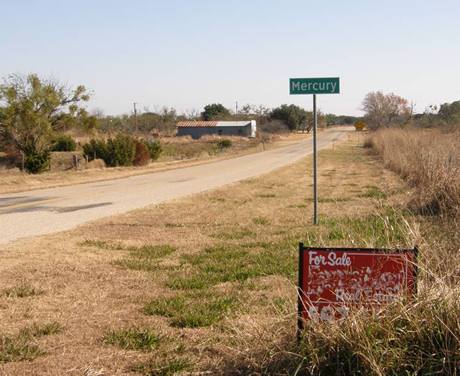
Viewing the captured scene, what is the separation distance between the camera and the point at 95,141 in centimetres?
3656

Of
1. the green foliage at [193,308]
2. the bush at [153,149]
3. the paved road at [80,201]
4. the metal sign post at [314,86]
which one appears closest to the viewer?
the green foliage at [193,308]

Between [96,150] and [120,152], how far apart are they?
1.56 meters

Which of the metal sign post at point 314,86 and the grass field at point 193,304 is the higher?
the metal sign post at point 314,86

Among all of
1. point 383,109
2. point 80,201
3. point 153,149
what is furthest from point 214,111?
point 80,201

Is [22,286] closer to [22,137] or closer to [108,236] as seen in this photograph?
[108,236]

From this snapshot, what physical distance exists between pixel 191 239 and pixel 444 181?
14.6ft

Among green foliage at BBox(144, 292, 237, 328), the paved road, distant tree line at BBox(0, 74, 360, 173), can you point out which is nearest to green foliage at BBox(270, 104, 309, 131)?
distant tree line at BBox(0, 74, 360, 173)

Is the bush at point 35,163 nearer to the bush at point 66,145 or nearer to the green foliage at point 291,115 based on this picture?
the bush at point 66,145

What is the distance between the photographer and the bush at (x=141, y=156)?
3747 cm

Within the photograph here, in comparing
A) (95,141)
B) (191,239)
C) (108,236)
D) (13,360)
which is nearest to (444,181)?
(191,239)

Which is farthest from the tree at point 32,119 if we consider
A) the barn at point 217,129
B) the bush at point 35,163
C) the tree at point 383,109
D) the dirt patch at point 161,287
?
the barn at point 217,129

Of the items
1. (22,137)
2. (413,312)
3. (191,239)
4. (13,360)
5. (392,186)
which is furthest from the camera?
(22,137)

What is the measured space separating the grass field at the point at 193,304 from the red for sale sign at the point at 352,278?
0.13m

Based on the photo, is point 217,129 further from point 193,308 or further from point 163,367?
point 163,367
